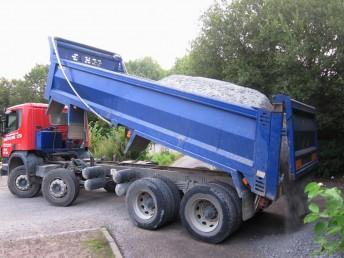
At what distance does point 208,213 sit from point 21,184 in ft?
18.3

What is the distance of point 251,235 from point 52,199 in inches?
176

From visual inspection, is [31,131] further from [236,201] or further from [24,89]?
[24,89]

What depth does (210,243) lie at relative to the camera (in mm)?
6086

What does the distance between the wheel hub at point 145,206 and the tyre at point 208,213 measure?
0.68 m

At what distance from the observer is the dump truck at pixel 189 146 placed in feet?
18.8

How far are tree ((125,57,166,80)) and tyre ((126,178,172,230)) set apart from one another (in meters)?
57.5

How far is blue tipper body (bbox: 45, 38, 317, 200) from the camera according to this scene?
18.5ft

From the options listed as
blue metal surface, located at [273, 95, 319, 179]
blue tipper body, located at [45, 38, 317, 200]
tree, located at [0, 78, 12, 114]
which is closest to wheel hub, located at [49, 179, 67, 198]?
blue tipper body, located at [45, 38, 317, 200]

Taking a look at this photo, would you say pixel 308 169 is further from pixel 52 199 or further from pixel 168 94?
pixel 52 199

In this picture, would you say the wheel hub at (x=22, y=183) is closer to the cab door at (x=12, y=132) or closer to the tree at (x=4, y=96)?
the cab door at (x=12, y=132)

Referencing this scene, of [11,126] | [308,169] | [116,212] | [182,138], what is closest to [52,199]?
[116,212]

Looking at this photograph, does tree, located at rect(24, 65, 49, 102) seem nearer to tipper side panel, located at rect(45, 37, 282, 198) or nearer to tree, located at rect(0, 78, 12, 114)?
tree, located at rect(0, 78, 12, 114)

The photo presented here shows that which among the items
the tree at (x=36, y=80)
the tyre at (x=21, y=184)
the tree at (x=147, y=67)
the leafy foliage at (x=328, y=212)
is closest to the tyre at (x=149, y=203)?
the tyre at (x=21, y=184)

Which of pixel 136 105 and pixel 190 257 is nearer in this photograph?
pixel 190 257
